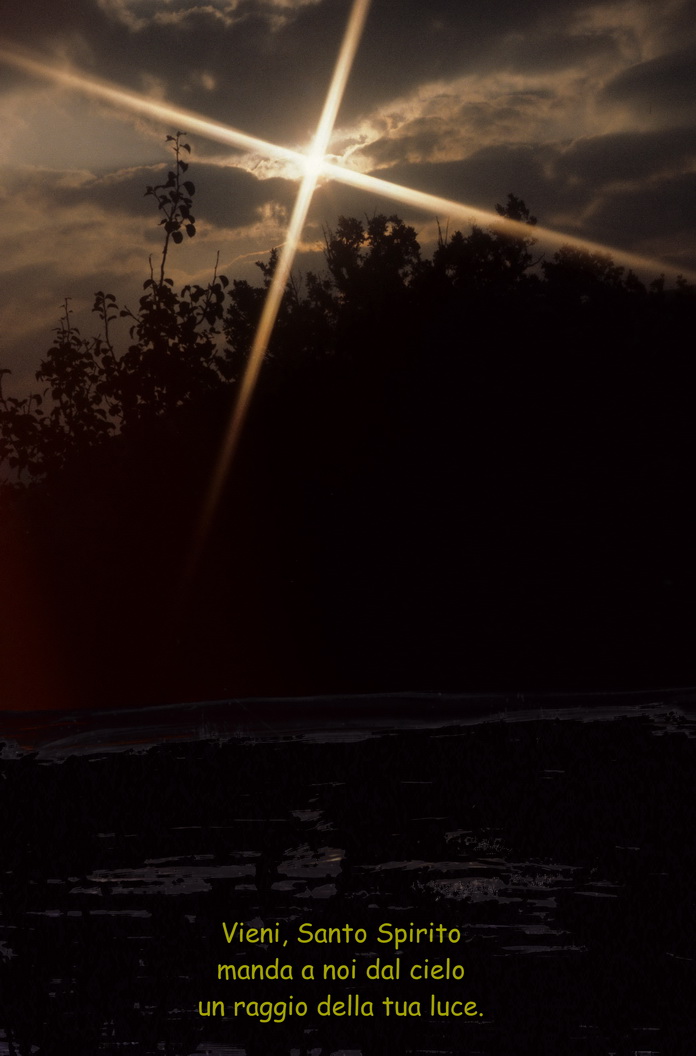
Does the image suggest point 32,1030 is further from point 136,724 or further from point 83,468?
point 83,468

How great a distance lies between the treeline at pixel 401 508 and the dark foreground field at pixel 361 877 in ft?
9.31

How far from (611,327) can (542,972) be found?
19.4 feet

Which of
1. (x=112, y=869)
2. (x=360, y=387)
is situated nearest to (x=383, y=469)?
(x=360, y=387)

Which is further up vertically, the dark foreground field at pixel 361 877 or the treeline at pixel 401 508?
the treeline at pixel 401 508

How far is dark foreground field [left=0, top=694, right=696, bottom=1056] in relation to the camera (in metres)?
2.22

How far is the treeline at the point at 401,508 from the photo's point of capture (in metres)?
7.18

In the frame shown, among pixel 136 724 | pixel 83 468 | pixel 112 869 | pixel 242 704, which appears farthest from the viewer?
pixel 83 468

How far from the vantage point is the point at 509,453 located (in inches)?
293

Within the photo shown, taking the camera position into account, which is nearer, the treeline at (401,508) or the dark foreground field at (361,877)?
the dark foreground field at (361,877)

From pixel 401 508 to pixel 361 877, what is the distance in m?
4.65

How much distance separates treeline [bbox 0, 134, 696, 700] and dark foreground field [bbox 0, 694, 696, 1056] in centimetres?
284

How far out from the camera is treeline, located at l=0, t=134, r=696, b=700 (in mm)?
7180

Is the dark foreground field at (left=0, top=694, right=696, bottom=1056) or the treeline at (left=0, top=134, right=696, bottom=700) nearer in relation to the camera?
the dark foreground field at (left=0, top=694, right=696, bottom=1056)

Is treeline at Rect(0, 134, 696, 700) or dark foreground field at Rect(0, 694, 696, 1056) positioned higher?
treeline at Rect(0, 134, 696, 700)
